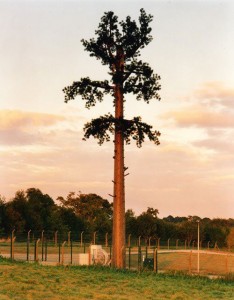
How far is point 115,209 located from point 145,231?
56.6 m

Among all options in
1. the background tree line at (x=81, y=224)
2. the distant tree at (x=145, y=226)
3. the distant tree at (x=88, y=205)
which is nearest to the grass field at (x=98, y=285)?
the background tree line at (x=81, y=224)

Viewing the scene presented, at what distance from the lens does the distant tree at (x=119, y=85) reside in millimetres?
36125

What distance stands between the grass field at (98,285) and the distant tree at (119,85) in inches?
297

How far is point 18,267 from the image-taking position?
89.4 feet

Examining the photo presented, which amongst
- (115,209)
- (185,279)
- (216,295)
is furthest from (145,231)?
Result: (216,295)

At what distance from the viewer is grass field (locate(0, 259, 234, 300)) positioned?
770 inches

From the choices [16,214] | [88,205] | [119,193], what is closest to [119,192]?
[119,193]

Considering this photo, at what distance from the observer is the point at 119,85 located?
36.8 meters

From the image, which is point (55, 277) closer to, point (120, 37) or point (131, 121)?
point (131, 121)

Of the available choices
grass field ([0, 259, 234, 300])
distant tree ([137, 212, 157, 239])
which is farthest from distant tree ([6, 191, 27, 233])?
grass field ([0, 259, 234, 300])

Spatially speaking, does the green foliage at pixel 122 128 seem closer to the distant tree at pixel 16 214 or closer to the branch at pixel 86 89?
the branch at pixel 86 89

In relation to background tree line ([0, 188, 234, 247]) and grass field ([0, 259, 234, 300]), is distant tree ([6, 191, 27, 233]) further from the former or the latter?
grass field ([0, 259, 234, 300])

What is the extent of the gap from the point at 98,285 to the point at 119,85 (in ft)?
54.3

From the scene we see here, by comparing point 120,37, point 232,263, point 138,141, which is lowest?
point 232,263
